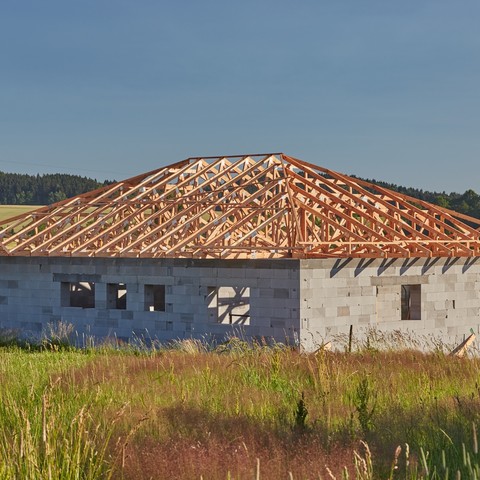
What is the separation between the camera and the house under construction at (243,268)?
64.2 feet

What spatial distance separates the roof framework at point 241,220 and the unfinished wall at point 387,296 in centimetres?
42

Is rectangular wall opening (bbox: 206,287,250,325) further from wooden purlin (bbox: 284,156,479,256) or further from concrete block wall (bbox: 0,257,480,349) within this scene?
wooden purlin (bbox: 284,156,479,256)

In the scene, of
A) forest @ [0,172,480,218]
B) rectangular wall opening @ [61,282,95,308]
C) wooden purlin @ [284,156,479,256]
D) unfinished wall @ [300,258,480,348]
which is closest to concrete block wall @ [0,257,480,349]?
unfinished wall @ [300,258,480,348]

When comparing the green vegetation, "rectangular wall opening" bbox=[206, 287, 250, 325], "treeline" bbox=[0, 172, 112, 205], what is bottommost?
the green vegetation

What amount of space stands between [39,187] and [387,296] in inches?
3677

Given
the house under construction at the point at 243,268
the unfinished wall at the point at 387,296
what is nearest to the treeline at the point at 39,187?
the house under construction at the point at 243,268

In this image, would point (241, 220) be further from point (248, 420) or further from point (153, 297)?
point (248, 420)

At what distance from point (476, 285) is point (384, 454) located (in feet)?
55.9

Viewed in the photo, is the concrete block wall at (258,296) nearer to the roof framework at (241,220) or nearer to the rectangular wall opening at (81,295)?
the roof framework at (241,220)

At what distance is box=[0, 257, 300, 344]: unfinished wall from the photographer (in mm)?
19391

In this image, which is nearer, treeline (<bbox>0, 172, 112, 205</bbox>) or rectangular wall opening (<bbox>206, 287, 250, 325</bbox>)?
rectangular wall opening (<bbox>206, 287, 250, 325</bbox>)

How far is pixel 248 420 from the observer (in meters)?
8.63

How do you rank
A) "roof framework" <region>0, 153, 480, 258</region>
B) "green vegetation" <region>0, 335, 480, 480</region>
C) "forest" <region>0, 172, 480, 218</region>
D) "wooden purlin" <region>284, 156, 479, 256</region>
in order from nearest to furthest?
"green vegetation" <region>0, 335, 480, 480</region> → "roof framework" <region>0, 153, 480, 258</region> → "wooden purlin" <region>284, 156, 479, 256</region> → "forest" <region>0, 172, 480, 218</region>

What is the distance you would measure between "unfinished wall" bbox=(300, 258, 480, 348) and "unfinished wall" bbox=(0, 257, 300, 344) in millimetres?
595
